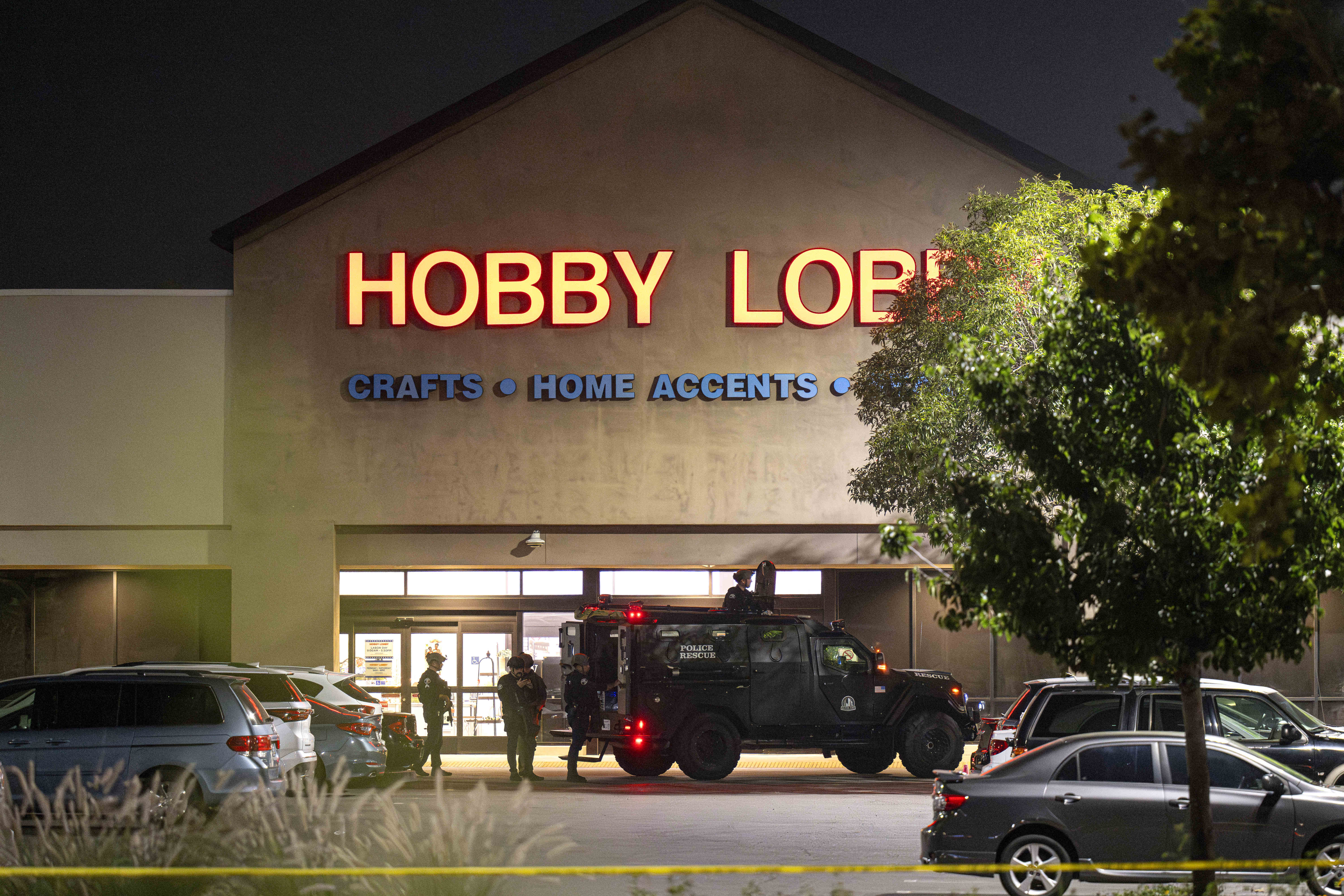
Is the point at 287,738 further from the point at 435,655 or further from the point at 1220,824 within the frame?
the point at 1220,824

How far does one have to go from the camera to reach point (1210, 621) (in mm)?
8367

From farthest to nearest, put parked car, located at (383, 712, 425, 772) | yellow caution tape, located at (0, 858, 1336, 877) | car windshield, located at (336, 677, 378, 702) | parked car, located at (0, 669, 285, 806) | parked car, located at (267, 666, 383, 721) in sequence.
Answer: parked car, located at (383, 712, 425, 772) < car windshield, located at (336, 677, 378, 702) < parked car, located at (267, 666, 383, 721) < parked car, located at (0, 669, 285, 806) < yellow caution tape, located at (0, 858, 1336, 877)

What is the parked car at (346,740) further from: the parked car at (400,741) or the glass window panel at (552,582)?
the glass window panel at (552,582)

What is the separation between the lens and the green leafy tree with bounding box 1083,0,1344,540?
16.9 feet

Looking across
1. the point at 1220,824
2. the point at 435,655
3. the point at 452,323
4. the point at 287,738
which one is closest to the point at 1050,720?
the point at 1220,824

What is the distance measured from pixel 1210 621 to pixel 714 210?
16.9m

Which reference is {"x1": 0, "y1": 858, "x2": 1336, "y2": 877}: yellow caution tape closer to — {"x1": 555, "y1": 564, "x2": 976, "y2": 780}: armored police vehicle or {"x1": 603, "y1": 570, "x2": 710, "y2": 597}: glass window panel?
{"x1": 555, "y1": 564, "x2": 976, "y2": 780}: armored police vehicle

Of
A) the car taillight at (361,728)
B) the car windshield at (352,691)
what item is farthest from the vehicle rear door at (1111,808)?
the car windshield at (352,691)

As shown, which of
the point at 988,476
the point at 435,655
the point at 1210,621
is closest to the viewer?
the point at 1210,621

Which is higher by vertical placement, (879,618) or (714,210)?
(714,210)

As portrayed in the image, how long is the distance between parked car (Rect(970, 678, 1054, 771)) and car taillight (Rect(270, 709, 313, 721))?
8.05m

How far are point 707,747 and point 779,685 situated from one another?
139cm

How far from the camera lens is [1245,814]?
10961mm

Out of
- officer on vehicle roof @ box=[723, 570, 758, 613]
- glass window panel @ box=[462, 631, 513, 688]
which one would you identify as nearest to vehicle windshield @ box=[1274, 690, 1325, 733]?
officer on vehicle roof @ box=[723, 570, 758, 613]
